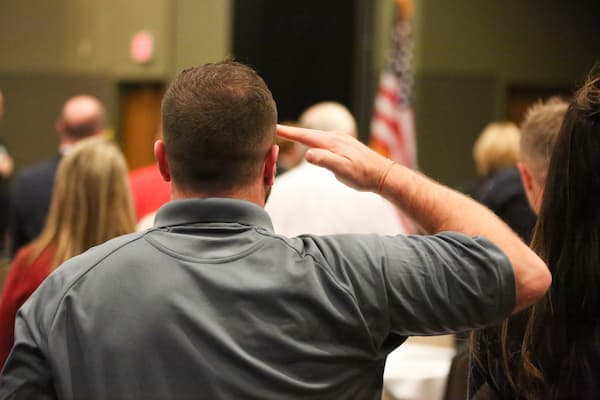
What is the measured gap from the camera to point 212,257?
1492mm

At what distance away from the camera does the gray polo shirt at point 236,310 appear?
57.1 inches

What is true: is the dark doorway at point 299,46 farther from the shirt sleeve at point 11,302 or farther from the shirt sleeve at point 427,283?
the shirt sleeve at point 427,283

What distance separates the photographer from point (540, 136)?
285 centimetres

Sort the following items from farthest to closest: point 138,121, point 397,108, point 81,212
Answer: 1. point 138,121
2. point 397,108
3. point 81,212

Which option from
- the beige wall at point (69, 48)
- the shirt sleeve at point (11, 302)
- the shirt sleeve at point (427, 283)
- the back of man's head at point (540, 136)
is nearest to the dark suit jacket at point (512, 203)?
the back of man's head at point (540, 136)

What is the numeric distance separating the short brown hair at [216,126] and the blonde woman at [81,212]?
1528 mm

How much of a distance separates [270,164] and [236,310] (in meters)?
0.26

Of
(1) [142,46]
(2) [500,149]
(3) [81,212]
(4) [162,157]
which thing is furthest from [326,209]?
(1) [142,46]

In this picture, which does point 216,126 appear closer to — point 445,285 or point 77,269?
point 77,269

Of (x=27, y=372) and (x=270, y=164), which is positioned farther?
(x=270, y=164)

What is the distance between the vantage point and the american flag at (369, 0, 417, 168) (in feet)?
28.2

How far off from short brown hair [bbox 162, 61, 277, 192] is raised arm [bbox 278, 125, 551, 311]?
11cm

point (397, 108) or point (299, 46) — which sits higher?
point (299, 46)

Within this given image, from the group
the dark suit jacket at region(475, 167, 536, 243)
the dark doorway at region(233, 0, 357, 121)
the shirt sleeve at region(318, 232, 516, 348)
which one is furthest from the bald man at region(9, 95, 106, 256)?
the dark doorway at region(233, 0, 357, 121)
